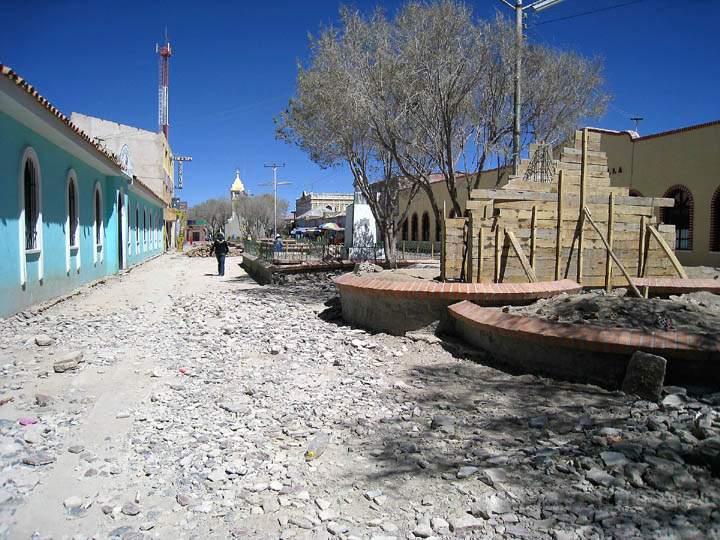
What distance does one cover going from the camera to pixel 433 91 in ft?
40.6

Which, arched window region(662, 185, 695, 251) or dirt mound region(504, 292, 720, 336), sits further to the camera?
arched window region(662, 185, 695, 251)

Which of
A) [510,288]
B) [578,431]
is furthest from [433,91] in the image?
[578,431]

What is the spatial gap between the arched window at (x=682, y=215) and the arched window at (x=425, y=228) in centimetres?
1861

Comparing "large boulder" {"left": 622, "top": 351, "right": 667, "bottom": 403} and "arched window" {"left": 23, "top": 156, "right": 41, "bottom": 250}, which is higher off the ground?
"arched window" {"left": 23, "top": 156, "right": 41, "bottom": 250}

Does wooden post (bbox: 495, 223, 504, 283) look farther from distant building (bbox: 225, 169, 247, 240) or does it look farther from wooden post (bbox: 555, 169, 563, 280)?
distant building (bbox: 225, 169, 247, 240)

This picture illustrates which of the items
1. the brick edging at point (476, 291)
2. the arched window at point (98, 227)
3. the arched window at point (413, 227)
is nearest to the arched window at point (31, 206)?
the arched window at point (98, 227)

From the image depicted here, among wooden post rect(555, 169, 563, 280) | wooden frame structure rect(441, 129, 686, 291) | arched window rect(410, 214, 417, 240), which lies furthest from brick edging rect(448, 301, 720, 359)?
arched window rect(410, 214, 417, 240)

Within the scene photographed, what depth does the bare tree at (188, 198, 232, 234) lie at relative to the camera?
8812 centimetres

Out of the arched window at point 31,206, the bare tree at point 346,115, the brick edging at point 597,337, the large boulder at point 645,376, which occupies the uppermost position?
the bare tree at point 346,115

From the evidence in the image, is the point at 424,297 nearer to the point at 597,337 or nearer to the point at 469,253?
the point at 469,253

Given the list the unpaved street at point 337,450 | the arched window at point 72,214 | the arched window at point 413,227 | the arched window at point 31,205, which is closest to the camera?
the unpaved street at point 337,450

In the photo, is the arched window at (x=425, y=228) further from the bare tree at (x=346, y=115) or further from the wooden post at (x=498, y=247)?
the wooden post at (x=498, y=247)

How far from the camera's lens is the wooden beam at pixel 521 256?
7.27 meters

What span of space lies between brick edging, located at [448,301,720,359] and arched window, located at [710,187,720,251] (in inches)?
662
